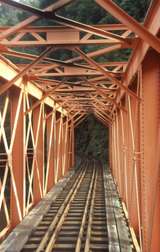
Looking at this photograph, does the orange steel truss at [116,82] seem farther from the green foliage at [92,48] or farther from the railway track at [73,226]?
the green foliage at [92,48]

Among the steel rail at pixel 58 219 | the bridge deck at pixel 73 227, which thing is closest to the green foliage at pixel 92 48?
the steel rail at pixel 58 219

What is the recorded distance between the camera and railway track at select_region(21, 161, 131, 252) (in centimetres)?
782

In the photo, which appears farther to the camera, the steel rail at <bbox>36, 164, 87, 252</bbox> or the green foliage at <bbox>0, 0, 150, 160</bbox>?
the green foliage at <bbox>0, 0, 150, 160</bbox>

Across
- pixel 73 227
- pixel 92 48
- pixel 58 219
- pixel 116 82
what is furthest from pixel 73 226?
pixel 92 48

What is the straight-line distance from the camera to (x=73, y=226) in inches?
381

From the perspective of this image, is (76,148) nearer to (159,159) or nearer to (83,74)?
(83,74)

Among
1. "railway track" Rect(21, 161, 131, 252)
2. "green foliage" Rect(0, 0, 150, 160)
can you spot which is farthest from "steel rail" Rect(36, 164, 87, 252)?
"green foliage" Rect(0, 0, 150, 160)

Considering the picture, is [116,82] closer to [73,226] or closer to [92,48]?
[73,226]

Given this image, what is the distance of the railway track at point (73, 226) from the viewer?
7.82 metres

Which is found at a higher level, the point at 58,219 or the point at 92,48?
the point at 92,48

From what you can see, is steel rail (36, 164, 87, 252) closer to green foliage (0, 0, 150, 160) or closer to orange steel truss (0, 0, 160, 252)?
orange steel truss (0, 0, 160, 252)

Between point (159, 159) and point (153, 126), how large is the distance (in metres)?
1.25

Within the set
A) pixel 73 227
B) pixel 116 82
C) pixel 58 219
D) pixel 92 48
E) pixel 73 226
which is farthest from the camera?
pixel 92 48

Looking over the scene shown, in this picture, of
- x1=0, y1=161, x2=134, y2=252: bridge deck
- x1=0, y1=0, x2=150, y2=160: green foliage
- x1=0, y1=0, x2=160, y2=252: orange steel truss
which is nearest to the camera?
x1=0, y1=0, x2=160, y2=252: orange steel truss
